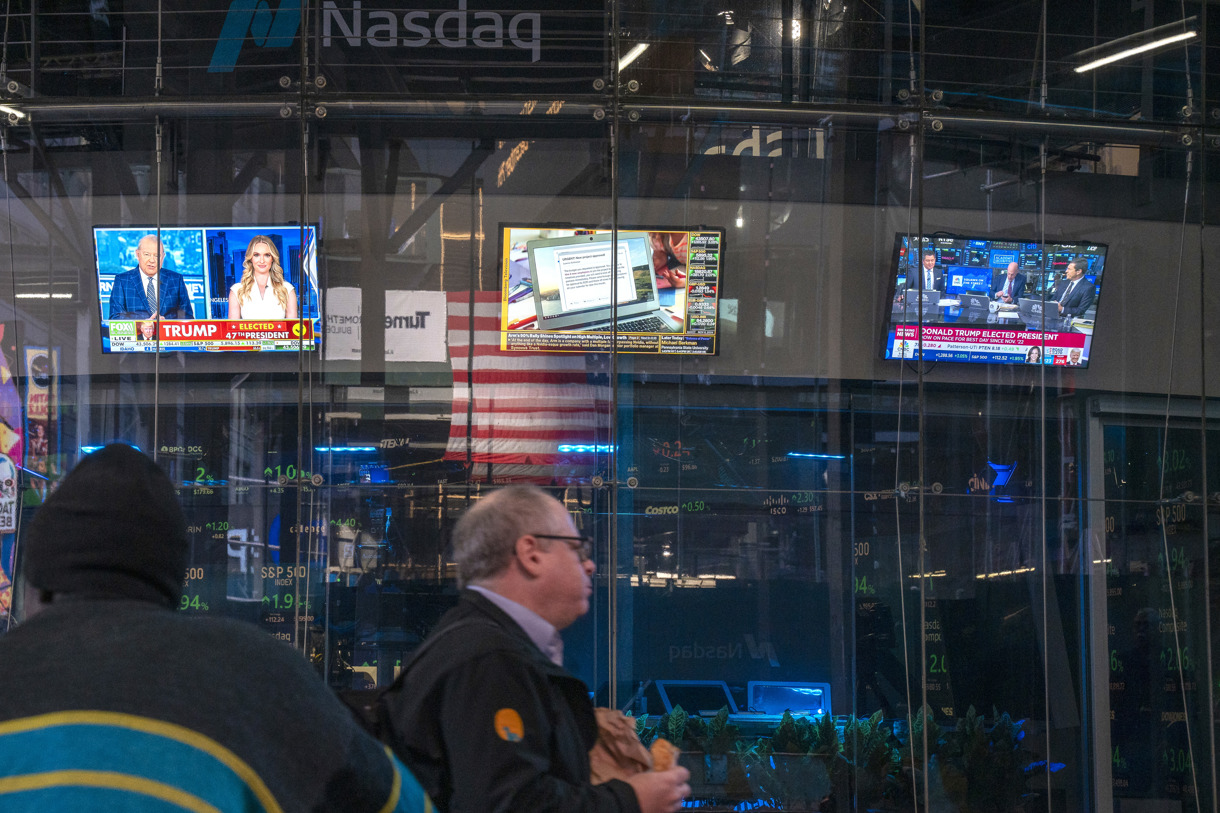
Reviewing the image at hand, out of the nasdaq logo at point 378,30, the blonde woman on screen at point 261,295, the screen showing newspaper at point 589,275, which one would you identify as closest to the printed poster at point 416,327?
the blonde woman on screen at point 261,295

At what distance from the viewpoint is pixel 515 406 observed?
517cm

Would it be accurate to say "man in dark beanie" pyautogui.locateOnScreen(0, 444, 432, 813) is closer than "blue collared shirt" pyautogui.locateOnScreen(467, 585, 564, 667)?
Yes

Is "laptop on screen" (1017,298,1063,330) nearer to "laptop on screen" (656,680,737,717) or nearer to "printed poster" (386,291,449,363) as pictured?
"laptop on screen" (656,680,737,717)

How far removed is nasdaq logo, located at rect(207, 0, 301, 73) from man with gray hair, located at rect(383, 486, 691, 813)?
400 cm

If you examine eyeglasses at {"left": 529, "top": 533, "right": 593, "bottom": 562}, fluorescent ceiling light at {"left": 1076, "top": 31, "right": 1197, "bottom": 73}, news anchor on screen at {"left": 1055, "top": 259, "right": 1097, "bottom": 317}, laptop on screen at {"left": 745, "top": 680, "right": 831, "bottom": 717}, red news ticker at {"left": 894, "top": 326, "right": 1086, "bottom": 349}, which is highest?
fluorescent ceiling light at {"left": 1076, "top": 31, "right": 1197, "bottom": 73}

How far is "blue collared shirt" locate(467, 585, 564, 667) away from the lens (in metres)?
1.90

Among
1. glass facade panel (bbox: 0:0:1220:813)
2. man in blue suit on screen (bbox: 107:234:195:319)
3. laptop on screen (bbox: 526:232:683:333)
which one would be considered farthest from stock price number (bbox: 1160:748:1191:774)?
man in blue suit on screen (bbox: 107:234:195:319)

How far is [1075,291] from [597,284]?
239 centimetres

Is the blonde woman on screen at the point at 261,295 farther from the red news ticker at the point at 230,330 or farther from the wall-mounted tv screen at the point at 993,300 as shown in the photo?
the wall-mounted tv screen at the point at 993,300

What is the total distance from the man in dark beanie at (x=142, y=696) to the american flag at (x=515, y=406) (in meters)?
4.10

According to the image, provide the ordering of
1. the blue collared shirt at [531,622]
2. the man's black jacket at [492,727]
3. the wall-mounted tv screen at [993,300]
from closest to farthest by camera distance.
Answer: the man's black jacket at [492,727] < the blue collared shirt at [531,622] < the wall-mounted tv screen at [993,300]

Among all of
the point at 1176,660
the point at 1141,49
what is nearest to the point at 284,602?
the point at 1176,660

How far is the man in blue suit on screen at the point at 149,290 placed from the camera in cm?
520

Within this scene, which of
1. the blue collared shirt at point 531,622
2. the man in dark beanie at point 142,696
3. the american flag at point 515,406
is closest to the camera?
the man in dark beanie at point 142,696
